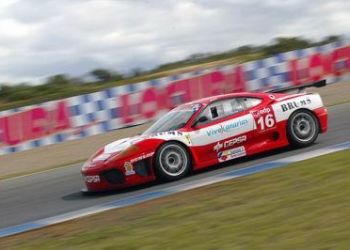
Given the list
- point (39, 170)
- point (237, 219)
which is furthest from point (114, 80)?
point (237, 219)

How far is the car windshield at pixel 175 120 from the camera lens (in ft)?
31.4

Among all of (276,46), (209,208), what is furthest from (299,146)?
(276,46)

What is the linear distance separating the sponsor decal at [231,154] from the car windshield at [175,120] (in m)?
0.71

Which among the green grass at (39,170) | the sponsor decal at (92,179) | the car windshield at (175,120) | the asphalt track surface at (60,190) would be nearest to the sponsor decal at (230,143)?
the asphalt track surface at (60,190)

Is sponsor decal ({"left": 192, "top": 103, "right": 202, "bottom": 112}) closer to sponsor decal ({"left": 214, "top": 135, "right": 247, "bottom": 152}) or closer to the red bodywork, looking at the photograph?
the red bodywork

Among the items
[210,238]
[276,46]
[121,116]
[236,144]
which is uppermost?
[276,46]

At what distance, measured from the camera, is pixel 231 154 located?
383 inches

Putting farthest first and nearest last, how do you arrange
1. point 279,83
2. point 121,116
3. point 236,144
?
1. point 279,83
2. point 121,116
3. point 236,144

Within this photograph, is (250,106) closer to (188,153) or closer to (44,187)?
(188,153)

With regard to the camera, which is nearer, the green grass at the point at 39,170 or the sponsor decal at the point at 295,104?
the sponsor decal at the point at 295,104

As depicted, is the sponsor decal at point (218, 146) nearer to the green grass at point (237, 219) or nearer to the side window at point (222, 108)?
the side window at point (222, 108)

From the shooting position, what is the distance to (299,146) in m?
10.2

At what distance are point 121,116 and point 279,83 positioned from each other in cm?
506

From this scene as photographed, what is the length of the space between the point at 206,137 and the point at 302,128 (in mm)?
1664
